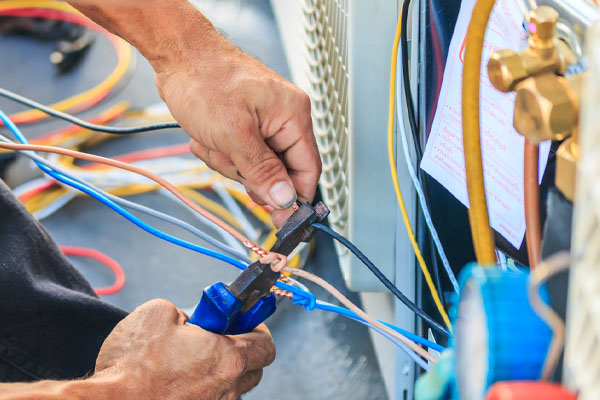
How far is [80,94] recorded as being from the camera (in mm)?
1463

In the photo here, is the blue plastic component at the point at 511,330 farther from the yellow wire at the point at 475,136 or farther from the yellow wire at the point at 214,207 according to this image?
the yellow wire at the point at 214,207

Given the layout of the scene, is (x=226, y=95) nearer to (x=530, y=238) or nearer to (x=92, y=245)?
(x=530, y=238)

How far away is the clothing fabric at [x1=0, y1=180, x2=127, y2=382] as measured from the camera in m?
0.76

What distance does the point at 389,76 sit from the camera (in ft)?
2.31

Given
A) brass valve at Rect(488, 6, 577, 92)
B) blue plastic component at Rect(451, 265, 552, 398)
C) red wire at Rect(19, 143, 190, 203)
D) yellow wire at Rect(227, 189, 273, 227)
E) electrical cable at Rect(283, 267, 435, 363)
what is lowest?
yellow wire at Rect(227, 189, 273, 227)

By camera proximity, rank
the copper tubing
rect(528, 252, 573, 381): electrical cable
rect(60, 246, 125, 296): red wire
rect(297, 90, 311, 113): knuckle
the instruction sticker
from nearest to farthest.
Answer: rect(528, 252, 573, 381): electrical cable → the copper tubing → the instruction sticker → rect(297, 90, 311, 113): knuckle → rect(60, 246, 125, 296): red wire

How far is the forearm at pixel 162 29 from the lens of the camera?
0.71 metres

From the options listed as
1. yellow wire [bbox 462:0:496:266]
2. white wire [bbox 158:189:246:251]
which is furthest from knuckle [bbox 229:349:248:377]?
white wire [bbox 158:189:246:251]

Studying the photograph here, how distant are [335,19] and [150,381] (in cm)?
54

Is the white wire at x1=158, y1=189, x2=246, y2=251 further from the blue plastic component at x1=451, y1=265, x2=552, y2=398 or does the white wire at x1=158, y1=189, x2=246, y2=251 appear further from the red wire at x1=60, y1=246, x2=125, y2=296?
the blue plastic component at x1=451, y1=265, x2=552, y2=398

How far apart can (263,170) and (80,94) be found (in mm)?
971

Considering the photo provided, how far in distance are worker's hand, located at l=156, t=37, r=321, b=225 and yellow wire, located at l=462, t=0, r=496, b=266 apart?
0.27 metres

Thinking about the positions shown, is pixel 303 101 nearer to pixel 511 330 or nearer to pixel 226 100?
pixel 226 100

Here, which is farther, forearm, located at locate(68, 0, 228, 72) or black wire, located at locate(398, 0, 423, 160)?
forearm, located at locate(68, 0, 228, 72)
